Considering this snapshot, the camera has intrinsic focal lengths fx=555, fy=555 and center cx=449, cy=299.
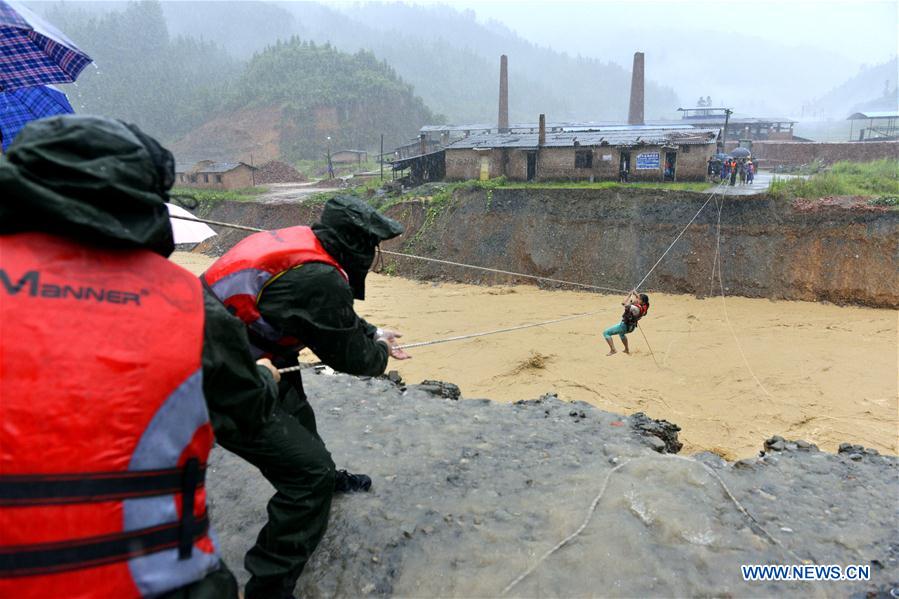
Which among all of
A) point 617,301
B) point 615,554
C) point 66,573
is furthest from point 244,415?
point 617,301

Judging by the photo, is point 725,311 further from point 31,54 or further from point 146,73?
point 146,73

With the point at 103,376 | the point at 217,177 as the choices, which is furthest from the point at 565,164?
the point at 103,376

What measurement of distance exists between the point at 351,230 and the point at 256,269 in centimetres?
59

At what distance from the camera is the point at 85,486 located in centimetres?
129

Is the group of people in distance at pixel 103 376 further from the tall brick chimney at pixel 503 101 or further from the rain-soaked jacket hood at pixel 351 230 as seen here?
the tall brick chimney at pixel 503 101

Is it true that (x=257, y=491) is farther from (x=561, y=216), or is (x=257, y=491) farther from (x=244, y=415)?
(x=561, y=216)

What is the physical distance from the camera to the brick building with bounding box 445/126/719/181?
2270 centimetres

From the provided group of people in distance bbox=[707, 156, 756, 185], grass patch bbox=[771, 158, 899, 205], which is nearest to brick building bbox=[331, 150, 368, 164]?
group of people in distance bbox=[707, 156, 756, 185]

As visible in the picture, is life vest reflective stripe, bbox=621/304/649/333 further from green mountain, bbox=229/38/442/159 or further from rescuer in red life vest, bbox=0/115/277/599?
green mountain, bbox=229/38/442/159

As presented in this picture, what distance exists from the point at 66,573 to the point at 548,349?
12556 millimetres

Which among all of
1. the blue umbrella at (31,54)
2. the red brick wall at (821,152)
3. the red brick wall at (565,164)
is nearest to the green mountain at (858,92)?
the red brick wall at (821,152)

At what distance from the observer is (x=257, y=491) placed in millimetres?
4055

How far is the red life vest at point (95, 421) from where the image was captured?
1237mm

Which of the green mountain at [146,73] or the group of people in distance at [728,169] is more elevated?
the green mountain at [146,73]
